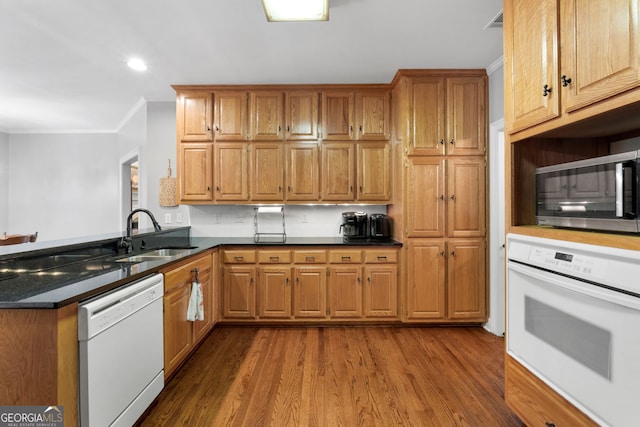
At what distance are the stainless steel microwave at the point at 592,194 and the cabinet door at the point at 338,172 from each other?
1.96 m

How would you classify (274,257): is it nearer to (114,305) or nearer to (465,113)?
(114,305)

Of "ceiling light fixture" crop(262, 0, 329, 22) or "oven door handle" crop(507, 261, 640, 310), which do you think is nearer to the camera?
"oven door handle" crop(507, 261, 640, 310)

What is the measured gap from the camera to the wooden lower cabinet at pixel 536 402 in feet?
4.23

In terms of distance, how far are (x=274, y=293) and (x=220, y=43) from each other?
234cm

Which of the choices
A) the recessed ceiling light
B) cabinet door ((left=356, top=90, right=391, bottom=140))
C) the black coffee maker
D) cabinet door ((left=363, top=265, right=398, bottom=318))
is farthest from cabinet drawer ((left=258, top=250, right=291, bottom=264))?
the recessed ceiling light

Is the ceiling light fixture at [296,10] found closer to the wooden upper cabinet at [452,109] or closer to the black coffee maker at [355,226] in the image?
the wooden upper cabinet at [452,109]

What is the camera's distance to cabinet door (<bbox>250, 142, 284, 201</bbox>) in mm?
3412

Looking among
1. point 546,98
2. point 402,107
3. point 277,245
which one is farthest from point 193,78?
point 546,98

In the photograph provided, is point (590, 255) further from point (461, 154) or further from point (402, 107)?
point (402, 107)

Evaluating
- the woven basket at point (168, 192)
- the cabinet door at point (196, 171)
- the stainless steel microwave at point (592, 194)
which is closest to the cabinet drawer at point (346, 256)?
the cabinet door at point (196, 171)

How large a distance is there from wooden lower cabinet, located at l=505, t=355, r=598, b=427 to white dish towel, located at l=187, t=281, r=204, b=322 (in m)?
2.12

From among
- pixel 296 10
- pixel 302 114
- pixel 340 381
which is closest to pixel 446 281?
pixel 340 381

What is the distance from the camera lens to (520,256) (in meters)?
1.59

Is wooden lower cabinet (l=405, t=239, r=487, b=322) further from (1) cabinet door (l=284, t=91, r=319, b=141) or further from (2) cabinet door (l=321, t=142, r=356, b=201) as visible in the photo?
(1) cabinet door (l=284, t=91, r=319, b=141)
